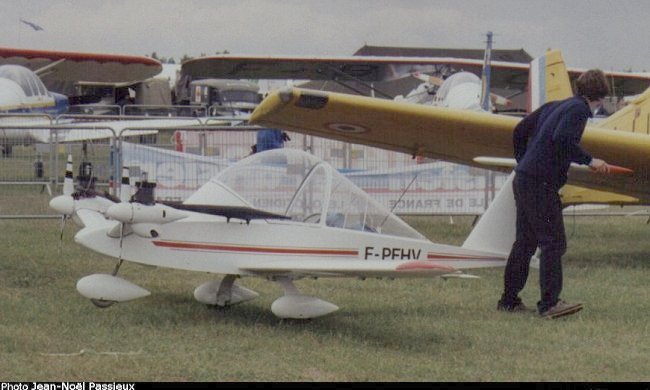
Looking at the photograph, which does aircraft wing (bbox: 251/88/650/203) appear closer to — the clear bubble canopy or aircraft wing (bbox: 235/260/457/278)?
the clear bubble canopy

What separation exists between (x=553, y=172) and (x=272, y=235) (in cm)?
192

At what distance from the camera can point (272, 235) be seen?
655 cm

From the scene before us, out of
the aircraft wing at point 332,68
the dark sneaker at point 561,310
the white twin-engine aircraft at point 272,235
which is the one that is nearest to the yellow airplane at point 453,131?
the white twin-engine aircraft at point 272,235

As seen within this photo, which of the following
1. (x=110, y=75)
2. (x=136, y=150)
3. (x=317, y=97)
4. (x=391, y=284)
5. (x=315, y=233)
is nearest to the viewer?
(x=315, y=233)

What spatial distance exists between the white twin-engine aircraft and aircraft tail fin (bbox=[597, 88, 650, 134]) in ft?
11.3

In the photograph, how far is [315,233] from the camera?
260 inches

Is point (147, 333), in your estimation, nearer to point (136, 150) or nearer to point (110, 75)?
point (136, 150)

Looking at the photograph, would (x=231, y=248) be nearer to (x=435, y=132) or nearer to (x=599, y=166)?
(x=599, y=166)

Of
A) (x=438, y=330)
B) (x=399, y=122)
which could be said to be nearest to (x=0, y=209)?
(x=399, y=122)

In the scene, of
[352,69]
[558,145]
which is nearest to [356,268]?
[558,145]

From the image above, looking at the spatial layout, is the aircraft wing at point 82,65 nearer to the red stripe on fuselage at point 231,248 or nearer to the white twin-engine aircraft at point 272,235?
the white twin-engine aircraft at point 272,235

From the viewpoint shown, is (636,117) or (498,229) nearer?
(498,229)

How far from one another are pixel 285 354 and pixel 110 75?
26374mm

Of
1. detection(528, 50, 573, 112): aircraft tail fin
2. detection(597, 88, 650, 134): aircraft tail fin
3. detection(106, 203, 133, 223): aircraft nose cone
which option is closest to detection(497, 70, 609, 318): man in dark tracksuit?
detection(106, 203, 133, 223): aircraft nose cone
